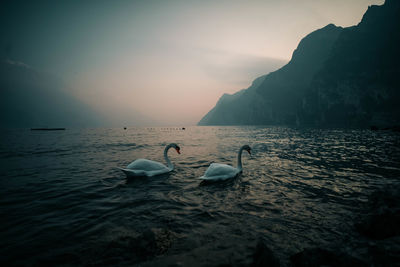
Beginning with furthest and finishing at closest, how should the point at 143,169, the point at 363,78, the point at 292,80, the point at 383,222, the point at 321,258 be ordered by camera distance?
the point at 292,80 < the point at 363,78 < the point at 143,169 < the point at 383,222 < the point at 321,258

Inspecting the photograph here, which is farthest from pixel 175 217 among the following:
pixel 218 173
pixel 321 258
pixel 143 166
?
pixel 143 166

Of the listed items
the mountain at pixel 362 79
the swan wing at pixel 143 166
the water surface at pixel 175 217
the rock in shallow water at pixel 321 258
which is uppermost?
the mountain at pixel 362 79

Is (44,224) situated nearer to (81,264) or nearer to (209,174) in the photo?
(81,264)

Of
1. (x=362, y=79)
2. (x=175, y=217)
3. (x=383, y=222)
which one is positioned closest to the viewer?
(x=383, y=222)

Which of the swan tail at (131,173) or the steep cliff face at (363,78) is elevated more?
the steep cliff face at (363,78)

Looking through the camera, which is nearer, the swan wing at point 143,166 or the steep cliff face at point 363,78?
the swan wing at point 143,166

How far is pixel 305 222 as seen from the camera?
13.9ft

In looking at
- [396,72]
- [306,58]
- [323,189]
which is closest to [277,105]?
[306,58]

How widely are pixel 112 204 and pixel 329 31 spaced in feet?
774

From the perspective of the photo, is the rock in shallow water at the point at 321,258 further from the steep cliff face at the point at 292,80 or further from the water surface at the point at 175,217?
the steep cliff face at the point at 292,80

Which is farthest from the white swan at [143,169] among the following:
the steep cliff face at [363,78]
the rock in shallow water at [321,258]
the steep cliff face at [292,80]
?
the steep cliff face at [292,80]

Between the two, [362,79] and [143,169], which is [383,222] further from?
[362,79]

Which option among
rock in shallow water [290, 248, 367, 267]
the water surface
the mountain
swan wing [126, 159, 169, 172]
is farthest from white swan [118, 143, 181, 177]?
the mountain

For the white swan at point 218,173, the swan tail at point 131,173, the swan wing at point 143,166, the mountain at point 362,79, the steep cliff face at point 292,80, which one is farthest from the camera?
the steep cliff face at point 292,80
